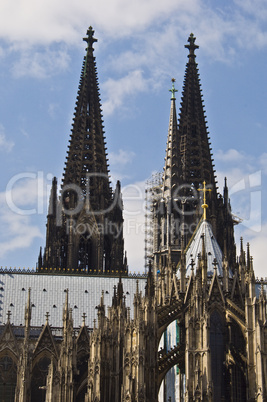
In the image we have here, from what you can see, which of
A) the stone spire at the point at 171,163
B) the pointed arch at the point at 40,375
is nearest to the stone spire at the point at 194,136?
the stone spire at the point at 171,163

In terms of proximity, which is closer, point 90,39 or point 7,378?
point 7,378

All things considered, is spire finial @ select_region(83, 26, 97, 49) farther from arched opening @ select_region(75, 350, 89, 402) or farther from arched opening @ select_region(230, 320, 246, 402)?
arched opening @ select_region(230, 320, 246, 402)

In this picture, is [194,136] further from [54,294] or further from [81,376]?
[81,376]

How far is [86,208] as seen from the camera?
68.2 m

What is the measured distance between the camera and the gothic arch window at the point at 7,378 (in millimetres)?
51938

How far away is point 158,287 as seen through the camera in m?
47.1

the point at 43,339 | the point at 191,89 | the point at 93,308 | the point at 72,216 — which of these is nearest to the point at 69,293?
the point at 93,308

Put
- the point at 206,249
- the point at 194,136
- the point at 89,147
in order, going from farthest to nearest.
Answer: the point at 194,136 → the point at 89,147 → the point at 206,249

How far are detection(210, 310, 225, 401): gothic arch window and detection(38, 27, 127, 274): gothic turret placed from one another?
67.5 feet

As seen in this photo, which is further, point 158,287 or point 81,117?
point 81,117

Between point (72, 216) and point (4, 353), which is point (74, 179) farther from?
point (4, 353)

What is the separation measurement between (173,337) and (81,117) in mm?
30996

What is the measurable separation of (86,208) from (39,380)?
60.5 ft

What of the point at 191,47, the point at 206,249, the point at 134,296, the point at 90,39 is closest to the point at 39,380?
the point at 134,296
